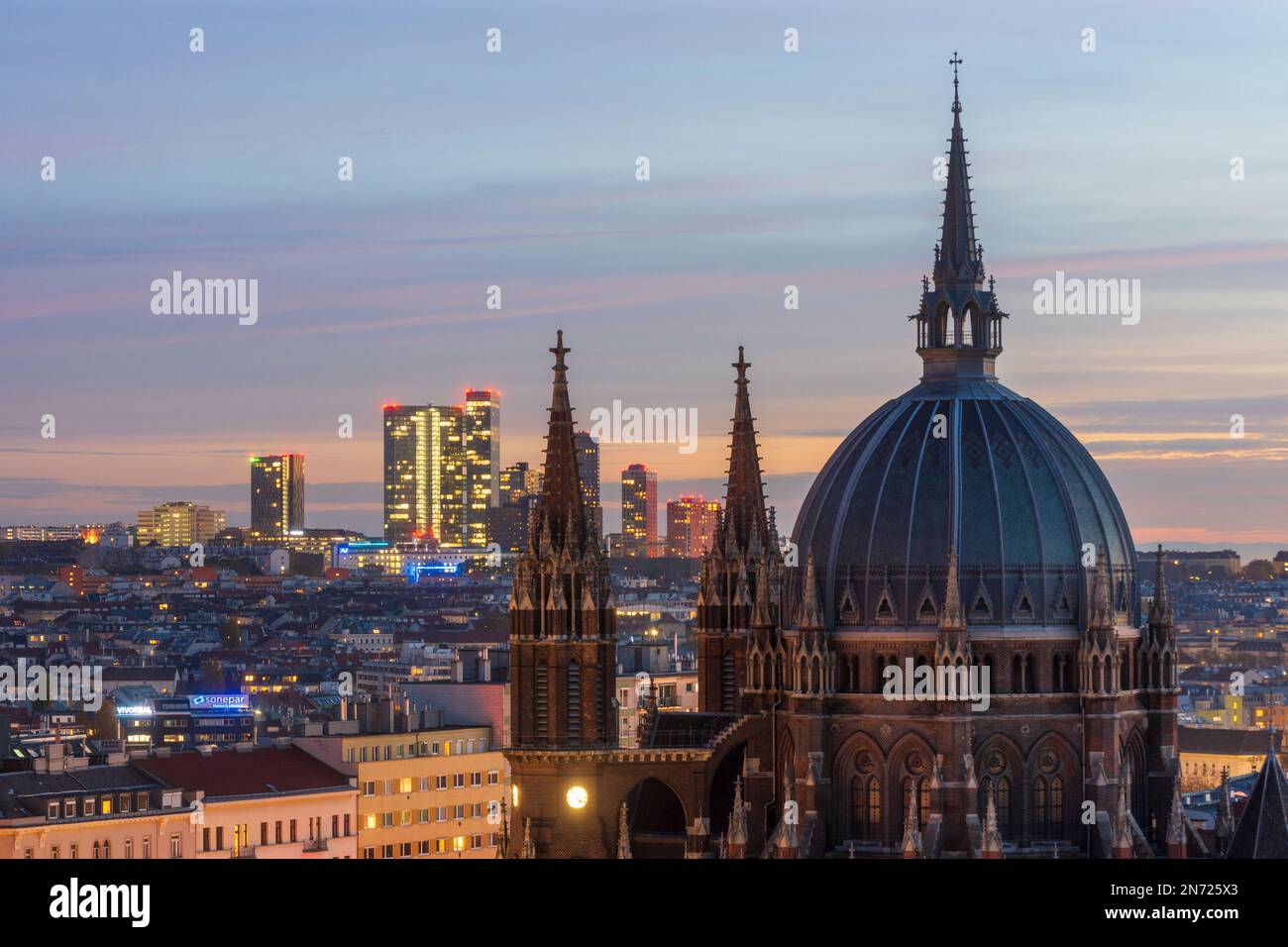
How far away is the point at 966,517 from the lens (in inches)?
4114

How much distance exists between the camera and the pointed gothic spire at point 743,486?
386 feet

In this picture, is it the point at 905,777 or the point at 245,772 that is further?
the point at 245,772

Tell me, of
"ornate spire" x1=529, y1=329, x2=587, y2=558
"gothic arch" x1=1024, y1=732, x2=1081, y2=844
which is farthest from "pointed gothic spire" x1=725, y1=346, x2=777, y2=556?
"gothic arch" x1=1024, y1=732, x2=1081, y2=844

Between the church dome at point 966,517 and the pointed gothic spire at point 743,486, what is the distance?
29.6ft

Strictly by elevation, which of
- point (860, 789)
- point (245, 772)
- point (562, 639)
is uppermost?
point (562, 639)

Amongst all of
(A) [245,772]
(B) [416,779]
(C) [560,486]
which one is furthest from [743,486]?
(B) [416,779]

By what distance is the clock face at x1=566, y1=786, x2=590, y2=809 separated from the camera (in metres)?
108

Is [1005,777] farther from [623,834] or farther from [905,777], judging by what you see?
[623,834]

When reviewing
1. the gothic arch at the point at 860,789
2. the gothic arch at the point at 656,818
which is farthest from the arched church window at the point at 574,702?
the gothic arch at the point at 860,789

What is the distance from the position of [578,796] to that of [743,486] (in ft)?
54.0

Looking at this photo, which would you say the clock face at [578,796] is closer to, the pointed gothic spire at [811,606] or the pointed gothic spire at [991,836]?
the pointed gothic spire at [811,606]

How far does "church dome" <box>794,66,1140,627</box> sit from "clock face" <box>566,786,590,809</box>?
11186mm

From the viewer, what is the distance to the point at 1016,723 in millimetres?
104188
